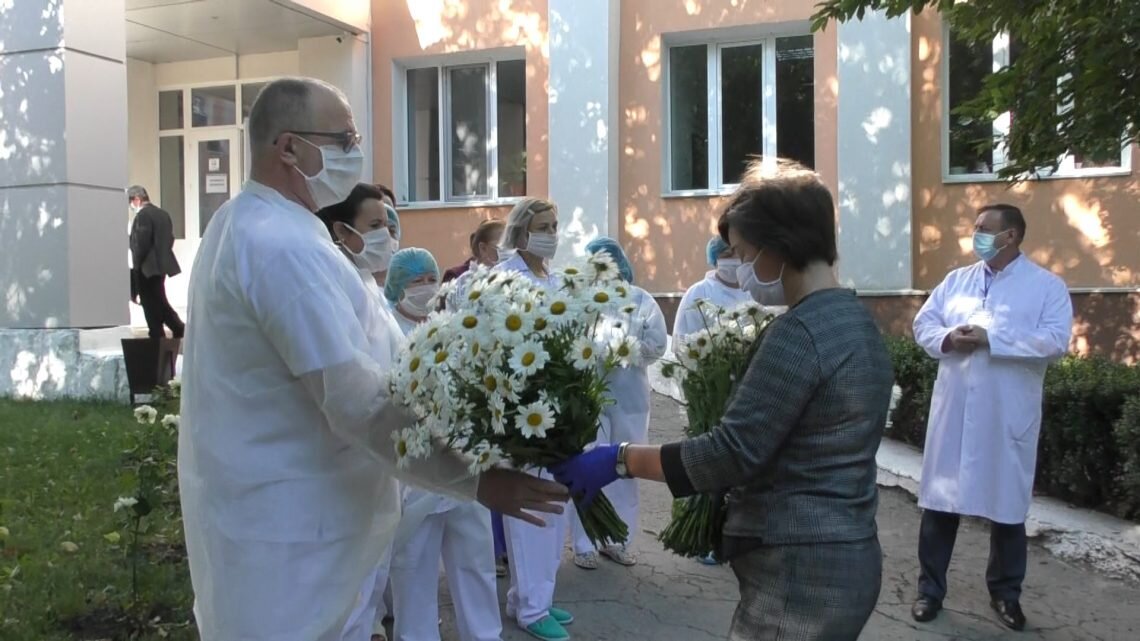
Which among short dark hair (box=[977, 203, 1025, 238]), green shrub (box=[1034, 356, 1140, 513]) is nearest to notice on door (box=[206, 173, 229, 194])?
green shrub (box=[1034, 356, 1140, 513])

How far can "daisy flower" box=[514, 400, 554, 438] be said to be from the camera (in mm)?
2418

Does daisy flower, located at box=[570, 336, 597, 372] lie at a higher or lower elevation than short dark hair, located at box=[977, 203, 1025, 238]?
lower

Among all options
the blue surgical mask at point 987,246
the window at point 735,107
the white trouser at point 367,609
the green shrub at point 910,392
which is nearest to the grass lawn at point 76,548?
the white trouser at point 367,609

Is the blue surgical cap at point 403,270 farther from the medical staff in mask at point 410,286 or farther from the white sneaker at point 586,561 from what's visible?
the white sneaker at point 586,561

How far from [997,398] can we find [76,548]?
16.5 feet

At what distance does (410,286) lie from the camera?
510 cm

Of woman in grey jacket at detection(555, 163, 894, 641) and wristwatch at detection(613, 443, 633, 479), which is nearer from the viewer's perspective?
woman in grey jacket at detection(555, 163, 894, 641)

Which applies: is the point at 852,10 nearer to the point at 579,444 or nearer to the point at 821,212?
the point at 821,212

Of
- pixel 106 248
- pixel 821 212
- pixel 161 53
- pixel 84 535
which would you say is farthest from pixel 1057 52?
pixel 161 53

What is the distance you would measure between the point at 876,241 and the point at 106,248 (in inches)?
335

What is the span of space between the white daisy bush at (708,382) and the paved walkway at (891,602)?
2037mm

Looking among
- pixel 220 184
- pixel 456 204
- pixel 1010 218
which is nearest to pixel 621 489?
pixel 1010 218

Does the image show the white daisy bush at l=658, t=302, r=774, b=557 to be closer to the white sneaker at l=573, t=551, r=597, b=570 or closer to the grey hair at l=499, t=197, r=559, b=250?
the grey hair at l=499, t=197, r=559, b=250

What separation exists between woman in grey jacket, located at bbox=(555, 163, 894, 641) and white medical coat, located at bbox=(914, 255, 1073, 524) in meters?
3.16
